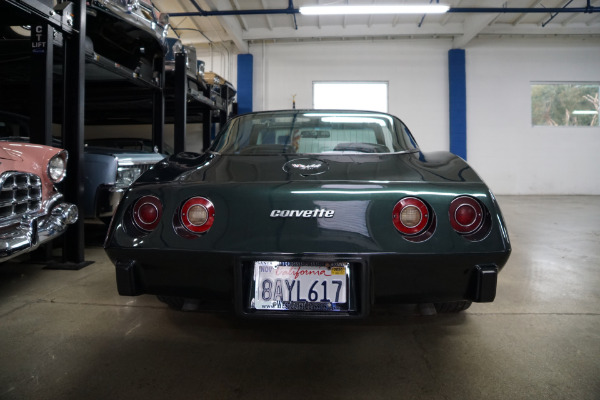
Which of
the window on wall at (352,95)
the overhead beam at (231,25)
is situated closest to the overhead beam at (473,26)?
the window on wall at (352,95)

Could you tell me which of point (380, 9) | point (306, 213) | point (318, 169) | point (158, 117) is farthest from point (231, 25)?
point (306, 213)

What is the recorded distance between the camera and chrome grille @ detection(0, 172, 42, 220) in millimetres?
1690

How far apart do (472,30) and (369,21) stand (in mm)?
2488

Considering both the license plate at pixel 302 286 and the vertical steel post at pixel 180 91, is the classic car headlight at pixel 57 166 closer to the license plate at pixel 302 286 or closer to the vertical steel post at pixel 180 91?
the license plate at pixel 302 286

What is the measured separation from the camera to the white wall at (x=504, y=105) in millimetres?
9453

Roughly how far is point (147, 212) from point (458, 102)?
32.0ft

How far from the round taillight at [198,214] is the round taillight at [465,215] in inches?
33.4

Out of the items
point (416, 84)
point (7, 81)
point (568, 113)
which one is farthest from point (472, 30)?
point (7, 81)

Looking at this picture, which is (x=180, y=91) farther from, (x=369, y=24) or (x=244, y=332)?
(x=369, y=24)

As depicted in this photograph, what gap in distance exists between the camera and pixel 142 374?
129cm

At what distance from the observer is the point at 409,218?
1.22m

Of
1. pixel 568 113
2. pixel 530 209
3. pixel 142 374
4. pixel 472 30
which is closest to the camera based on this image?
pixel 142 374

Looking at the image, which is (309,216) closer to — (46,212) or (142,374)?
(142,374)

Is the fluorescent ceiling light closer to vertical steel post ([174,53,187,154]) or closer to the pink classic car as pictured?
vertical steel post ([174,53,187,154])
